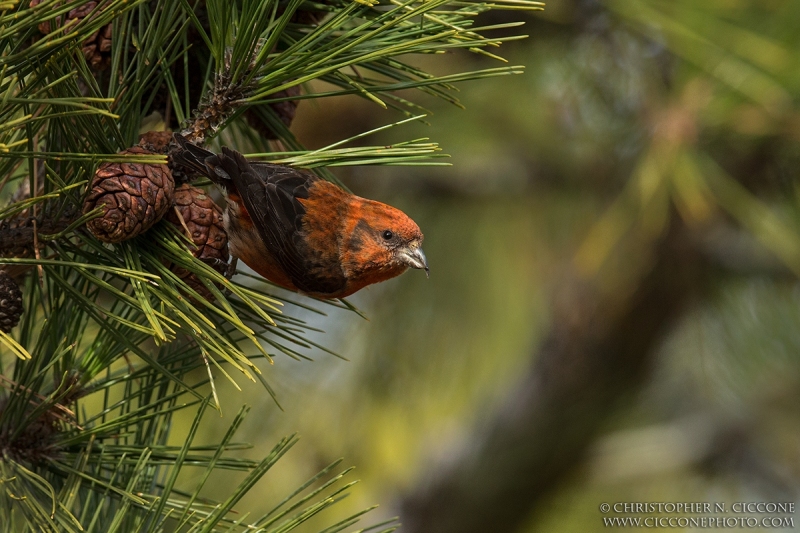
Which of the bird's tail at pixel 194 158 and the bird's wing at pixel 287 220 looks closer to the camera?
the bird's tail at pixel 194 158

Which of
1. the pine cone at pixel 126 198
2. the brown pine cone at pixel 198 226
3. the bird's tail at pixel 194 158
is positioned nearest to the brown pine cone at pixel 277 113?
the bird's tail at pixel 194 158

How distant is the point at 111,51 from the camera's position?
184 centimetres

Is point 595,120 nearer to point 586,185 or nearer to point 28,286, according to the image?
point 586,185

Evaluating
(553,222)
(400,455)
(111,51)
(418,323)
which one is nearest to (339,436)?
(400,455)

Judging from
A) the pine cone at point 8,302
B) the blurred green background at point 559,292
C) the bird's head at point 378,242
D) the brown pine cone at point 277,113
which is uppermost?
the brown pine cone at point 277,113

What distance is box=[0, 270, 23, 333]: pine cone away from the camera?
165 centimetres

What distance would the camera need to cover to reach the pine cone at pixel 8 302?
1649 mm

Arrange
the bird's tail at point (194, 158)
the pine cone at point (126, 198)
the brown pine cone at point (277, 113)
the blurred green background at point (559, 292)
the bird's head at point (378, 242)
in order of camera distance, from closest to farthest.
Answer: the pine cone at point (126, 198), the bird's tail at point (194, 158), the brown pine cone at point (277, 113), the bird's head at point (378, 242), the blurred green background at point (559, 292)

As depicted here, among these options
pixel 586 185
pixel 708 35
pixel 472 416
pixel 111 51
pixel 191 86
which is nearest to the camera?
pixel 111 51

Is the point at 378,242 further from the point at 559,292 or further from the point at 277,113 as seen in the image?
the point at 559,292

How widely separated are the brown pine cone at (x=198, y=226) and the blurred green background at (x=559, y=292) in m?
2.44

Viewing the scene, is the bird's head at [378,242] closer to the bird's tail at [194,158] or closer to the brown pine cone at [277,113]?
the brown pine cone at [277,113]

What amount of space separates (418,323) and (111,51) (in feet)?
11.2

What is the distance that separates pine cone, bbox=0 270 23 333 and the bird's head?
1526mm
